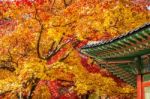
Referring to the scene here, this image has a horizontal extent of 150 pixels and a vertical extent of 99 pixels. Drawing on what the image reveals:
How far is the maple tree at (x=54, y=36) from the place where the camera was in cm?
1544

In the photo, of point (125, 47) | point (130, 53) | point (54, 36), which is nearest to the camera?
point (125, 47)

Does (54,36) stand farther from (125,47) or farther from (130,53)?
(125,47)

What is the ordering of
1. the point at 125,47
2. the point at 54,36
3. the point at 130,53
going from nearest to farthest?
the point at 125,47, the point at 130,53, the point at 54,36

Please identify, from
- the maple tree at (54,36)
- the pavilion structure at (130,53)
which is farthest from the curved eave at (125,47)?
the maple tree at (54,36)

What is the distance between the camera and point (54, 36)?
15.5m

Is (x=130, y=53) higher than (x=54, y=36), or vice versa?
(x=54, y=36)

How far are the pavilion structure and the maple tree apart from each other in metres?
6.31

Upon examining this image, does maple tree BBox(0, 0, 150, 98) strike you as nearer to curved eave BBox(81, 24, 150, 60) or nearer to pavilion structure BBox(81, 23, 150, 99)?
pavilion structure BBox(81, 23, 150, 99)

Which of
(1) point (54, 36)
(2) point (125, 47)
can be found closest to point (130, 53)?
(2) point (125, 47)

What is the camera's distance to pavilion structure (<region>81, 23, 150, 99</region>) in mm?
7173

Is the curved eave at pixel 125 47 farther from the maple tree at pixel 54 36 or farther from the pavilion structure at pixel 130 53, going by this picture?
the maple tree at pixel 54 36

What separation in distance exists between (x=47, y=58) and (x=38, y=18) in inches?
79.4

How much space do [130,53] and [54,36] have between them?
783 centimetres

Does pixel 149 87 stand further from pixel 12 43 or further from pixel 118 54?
pixel 12 43
